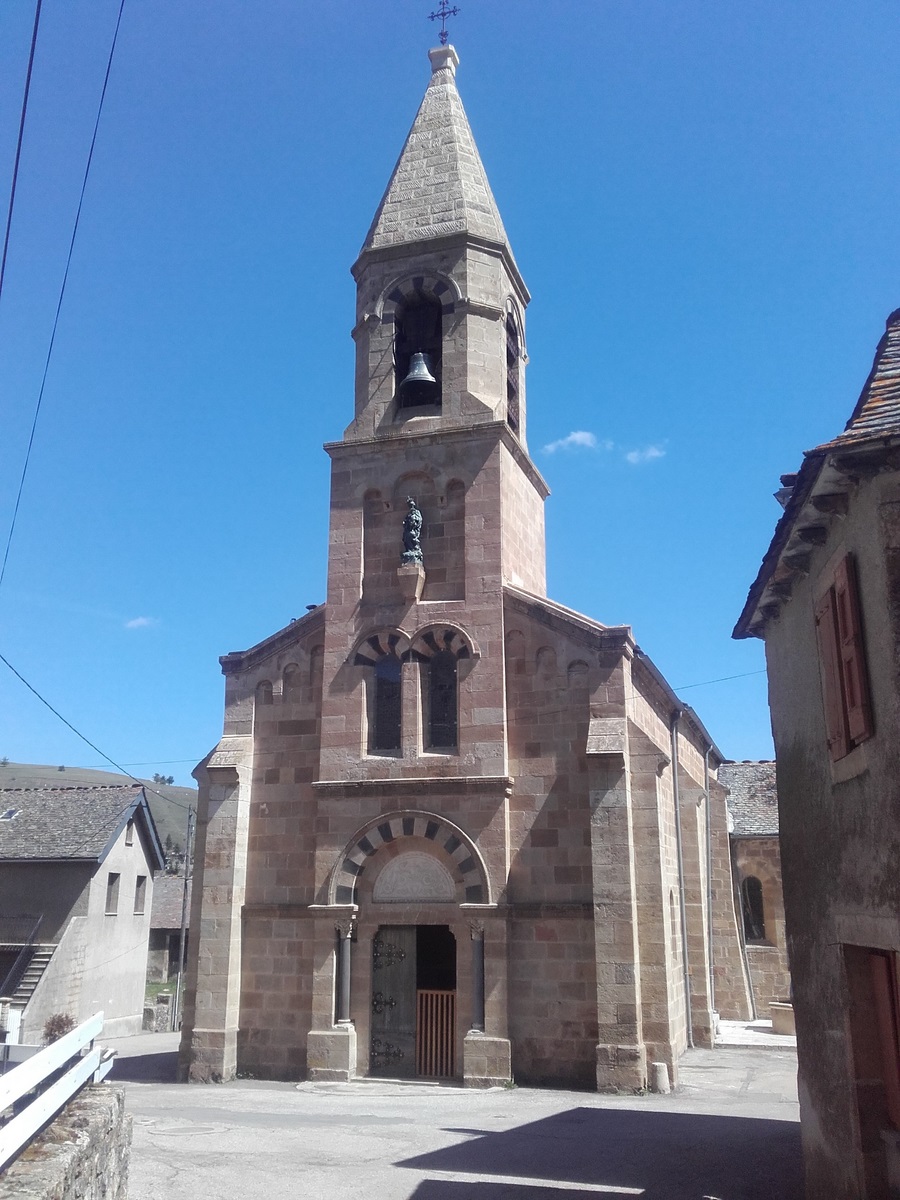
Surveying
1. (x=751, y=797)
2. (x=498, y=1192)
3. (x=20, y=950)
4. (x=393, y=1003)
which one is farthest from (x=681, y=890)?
(x=20, y=950)

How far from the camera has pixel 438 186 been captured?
21.2 m

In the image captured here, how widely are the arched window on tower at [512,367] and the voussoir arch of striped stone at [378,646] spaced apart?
5329 mm

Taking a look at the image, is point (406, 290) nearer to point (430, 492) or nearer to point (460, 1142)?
point (430, 492)

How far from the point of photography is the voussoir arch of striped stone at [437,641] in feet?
59.0

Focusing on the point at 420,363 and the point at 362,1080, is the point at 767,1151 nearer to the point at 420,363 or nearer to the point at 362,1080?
the point at 362,1080

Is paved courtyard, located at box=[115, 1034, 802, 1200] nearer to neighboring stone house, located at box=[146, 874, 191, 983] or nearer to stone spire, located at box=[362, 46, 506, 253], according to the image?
stone spire, located at box=[362, 46, 506, 253]

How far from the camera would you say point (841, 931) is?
7.99 metres

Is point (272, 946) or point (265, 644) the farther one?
point (265, 644)

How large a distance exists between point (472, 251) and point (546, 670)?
28.6 ft

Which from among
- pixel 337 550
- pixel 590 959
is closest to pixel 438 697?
pixel 337 550

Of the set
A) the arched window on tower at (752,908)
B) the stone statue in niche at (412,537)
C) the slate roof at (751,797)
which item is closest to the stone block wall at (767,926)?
the arched window on tower at (752,908)

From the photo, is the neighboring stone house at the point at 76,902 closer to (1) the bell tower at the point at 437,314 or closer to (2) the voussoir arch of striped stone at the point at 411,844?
(2) the voussoir arch of striped stone at the point at 411,844

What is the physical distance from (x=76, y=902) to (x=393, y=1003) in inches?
578

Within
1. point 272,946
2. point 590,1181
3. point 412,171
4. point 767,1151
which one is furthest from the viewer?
point 412,171
